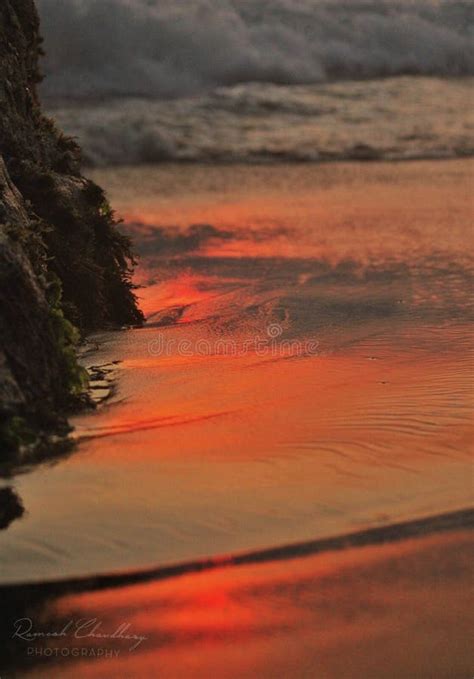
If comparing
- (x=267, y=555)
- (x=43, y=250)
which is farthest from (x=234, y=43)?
(x=267, y=555)

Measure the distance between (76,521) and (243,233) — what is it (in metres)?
6.39

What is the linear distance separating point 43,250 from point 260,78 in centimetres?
1543

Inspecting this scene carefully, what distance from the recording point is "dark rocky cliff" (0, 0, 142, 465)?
5.33 m

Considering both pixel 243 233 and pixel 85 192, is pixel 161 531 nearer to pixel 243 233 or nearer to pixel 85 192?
pixel 85 192

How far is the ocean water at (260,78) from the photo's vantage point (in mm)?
16062

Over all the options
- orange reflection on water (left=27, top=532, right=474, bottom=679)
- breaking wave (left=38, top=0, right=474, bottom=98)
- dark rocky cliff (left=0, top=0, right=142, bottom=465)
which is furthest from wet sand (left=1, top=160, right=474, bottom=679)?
breaking wave (left=38, top=0, right=474, bottom=98)

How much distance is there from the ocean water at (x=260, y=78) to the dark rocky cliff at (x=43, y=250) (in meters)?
7.72

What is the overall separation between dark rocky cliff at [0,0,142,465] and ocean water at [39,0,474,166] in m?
Result: 7.72

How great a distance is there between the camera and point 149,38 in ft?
72.8

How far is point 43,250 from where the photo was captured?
6.41 metres

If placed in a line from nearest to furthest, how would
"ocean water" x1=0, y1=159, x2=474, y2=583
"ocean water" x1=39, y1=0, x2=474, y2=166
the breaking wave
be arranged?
"ocean water" x1=0, y1=159, x2=474, y2=583
"ocean water" x1=39, y1=0, x2=474, y2=166
the breaking wave

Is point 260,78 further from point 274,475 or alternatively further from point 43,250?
point 274,475

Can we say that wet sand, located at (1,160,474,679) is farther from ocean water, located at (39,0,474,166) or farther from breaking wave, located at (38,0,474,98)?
breaking wave, located at (38,0,474,98)

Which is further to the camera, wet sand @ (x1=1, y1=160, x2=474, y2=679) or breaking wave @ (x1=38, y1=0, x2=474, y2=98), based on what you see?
breaking wave @ (x1=38, y1=0, x2=474, y2=98)
